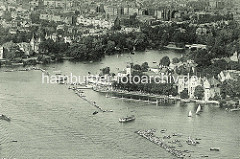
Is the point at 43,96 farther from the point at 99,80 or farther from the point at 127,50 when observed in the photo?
the point at 127,50

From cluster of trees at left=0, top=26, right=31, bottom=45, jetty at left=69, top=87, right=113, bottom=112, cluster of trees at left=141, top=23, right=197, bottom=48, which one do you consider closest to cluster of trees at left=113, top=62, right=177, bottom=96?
jetty at left=69, top=87, right=113, bottom=112

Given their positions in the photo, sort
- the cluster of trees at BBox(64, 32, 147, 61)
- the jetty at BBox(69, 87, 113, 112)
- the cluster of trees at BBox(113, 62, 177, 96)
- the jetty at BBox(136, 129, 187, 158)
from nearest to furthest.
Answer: the jetty at BBox(136, 129, 187, 158)
the jetty at BBox(69, 87, 113, 112)
the cluster of trees at BBox(113, 62, 177, 96)
the cluster of trees at BBox(64, 32, 147, 61)

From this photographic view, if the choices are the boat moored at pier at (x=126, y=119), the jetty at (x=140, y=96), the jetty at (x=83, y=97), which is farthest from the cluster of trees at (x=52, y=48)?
the boat moored at pier at (x=126, y=119)

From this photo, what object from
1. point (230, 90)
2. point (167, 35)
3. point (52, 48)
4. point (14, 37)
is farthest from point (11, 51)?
point (230, 90)

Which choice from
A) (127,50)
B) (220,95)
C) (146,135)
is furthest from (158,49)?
(146,135)

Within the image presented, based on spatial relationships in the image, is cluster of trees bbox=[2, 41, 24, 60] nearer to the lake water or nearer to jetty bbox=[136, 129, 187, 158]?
the lake water

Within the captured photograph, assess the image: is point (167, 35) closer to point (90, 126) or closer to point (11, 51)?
point (11, 51)
